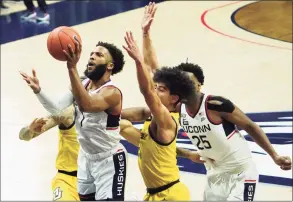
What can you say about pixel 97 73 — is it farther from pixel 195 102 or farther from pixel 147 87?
pixel 195 102

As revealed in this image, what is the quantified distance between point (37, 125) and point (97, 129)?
20.3 inches

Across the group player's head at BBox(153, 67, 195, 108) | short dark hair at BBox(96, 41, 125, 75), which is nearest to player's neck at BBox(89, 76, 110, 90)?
short dark hair at BBox(96, 41, 125, 75)

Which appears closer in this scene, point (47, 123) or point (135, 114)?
point (47, 123)

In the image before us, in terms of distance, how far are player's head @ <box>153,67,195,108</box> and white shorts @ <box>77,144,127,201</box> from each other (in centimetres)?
65

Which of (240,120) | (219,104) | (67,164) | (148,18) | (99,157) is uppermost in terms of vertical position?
(148,18)

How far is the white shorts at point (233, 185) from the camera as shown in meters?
4.62

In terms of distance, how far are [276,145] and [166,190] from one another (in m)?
3.23

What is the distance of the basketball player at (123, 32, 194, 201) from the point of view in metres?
4.32

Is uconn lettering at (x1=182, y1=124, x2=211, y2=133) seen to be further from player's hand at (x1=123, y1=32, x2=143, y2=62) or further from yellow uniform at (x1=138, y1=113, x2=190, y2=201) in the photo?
player's hand at (x1=123, y1=32, x2=143, y2=62)

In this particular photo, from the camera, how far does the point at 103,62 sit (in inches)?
189

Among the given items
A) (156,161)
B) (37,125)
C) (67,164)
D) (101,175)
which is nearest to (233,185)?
(156,161)

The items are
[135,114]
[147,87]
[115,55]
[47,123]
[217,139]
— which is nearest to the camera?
[147,87]

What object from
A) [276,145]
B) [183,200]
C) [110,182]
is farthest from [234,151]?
[276,145]

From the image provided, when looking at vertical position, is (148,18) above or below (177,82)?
above
